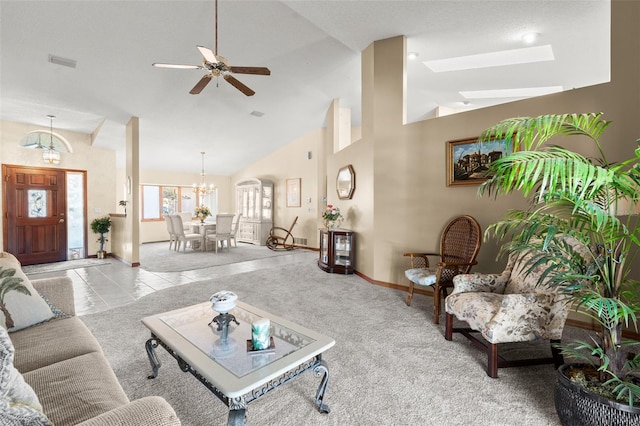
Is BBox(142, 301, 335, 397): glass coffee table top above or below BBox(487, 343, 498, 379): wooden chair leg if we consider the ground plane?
above

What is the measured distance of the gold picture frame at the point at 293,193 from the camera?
805 cm

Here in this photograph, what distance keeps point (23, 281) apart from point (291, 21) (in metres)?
3.77

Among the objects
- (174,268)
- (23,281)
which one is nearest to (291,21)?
(23,281)

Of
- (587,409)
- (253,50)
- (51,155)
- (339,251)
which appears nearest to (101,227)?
(51,155)

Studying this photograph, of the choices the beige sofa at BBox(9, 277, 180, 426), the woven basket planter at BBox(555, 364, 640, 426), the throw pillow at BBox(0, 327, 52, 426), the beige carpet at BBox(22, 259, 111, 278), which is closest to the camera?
the throw pillow at BBox(0, 327, 52, 426)

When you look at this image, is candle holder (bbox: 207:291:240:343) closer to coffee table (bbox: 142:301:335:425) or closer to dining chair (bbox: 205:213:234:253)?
coffee table (bbox: 142:301:335:425)

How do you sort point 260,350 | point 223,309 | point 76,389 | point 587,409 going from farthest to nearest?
point 223,309, point 260,350, point 587,409, point 76,389

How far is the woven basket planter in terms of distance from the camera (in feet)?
4.20

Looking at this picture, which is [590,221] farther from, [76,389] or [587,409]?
[76,389]

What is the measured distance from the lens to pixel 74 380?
3.84 feet

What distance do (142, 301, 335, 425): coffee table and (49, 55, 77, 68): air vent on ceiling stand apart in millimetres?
3986

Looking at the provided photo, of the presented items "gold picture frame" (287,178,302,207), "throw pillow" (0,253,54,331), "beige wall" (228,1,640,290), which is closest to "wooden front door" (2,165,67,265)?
"gold picture frame" (287,178,302,207)

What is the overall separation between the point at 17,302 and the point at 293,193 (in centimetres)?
678

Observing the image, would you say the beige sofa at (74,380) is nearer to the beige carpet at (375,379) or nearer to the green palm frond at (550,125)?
the beige carpet at (375,379)
